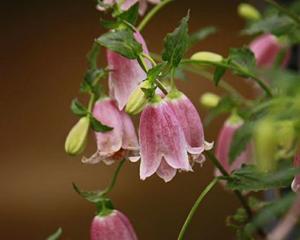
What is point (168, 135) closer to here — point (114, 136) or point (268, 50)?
point (114, 136)

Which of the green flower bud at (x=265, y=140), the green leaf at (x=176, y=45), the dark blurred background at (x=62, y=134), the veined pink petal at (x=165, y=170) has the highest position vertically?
the green leaf at (x=176, y=45)

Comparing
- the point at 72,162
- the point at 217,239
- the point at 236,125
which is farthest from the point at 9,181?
the point at 236,125

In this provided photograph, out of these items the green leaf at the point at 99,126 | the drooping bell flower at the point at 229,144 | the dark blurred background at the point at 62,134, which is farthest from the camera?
the dark blurred background at the point at 62,134

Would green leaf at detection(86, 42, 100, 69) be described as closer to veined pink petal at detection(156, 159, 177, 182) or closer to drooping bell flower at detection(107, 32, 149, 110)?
drooping bell flower at detection(107, 32, 149, 110)

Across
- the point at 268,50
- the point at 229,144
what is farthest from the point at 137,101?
the point at 268,50

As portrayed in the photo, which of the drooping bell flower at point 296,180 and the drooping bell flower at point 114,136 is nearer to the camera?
the drooping bell flower at point 296,180

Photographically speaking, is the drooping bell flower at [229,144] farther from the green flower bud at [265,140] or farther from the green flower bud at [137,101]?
the green flower bud at [265,140]

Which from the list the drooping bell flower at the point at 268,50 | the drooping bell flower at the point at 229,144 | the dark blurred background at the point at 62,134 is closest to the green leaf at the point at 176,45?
the drooping bell flower at the point at 229,144
